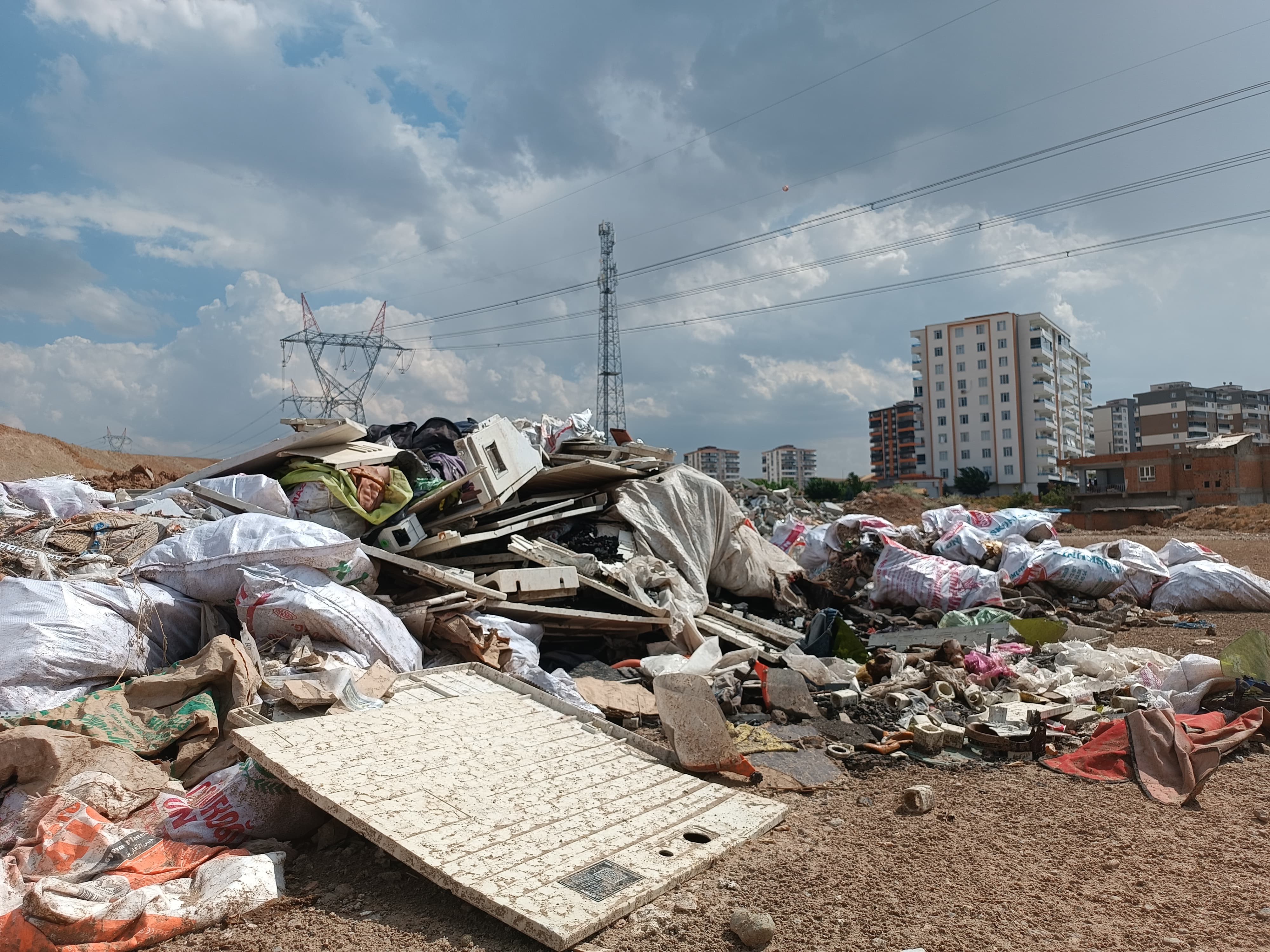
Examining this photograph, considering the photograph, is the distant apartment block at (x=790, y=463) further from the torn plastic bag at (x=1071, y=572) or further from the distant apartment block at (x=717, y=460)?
the torn plastic bag at (x=1071, y=572)

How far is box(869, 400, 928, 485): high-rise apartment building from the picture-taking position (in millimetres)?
74062

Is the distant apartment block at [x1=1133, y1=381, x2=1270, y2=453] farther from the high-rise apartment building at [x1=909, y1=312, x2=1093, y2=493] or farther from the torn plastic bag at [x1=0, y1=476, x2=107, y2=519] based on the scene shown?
the torn plastic bag at [x1=0, y1=476, x2=107, y2=519]

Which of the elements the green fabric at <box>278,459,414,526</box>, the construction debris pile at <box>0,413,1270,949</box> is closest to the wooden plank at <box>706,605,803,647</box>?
the construction debris pile at <box>0,413,1270,949</box>

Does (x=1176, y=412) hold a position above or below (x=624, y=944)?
above

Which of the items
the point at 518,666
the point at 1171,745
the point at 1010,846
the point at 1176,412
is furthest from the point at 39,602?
the point at 1176,412

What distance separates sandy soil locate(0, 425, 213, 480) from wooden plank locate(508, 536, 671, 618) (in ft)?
42.8

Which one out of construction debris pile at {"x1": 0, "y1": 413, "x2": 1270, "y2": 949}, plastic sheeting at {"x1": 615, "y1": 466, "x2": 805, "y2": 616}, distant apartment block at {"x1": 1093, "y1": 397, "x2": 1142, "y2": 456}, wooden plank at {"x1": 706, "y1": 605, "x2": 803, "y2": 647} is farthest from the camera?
distant apartment block at {"x1": 1093, "y1": 397, "x2": 1142, "y2": 456}

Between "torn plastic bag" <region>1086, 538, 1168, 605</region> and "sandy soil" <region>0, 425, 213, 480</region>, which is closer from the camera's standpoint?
"torn plastic bag" <region>1086, 538, 1168, 605</region>

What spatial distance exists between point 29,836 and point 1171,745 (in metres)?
4.45

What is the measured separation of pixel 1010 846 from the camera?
285 cm

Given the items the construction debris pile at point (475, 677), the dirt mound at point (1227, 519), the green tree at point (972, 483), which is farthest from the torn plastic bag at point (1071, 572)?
the green tree at point (972, 483)

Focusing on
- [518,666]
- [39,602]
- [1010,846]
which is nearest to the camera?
[1010,846]

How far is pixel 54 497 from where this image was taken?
4.95 metres

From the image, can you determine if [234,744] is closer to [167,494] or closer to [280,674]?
[280,674]
